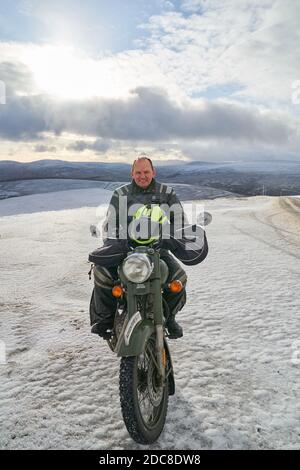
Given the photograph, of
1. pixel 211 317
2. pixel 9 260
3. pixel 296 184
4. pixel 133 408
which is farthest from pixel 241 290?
pixel 296 184

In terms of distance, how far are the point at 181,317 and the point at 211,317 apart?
0.46 metres

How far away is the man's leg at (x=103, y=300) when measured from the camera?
360 cm

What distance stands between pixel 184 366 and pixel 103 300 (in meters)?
1.27

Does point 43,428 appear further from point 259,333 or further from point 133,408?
point 259,333

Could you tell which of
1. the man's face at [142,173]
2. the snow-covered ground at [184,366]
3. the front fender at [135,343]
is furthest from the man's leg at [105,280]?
the man's face at [142,173]

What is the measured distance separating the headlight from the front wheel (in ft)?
2.03

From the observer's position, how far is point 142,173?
154 inches

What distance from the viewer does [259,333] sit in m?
4.91

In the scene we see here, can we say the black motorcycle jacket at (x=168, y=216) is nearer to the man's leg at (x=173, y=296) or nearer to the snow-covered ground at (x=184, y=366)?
the man's leg at (x=173, y=296)

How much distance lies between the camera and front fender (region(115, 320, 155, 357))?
9.04 ft

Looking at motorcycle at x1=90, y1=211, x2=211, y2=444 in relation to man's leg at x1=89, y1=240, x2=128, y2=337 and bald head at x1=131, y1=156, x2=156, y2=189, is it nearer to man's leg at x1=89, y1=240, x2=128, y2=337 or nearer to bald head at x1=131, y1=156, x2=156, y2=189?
man's leg at x1=89, y1=240, x2=128, y2=337

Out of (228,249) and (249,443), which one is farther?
(228,249)

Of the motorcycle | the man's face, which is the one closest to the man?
the man's face

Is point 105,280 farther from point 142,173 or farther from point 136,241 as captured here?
point 142,173
